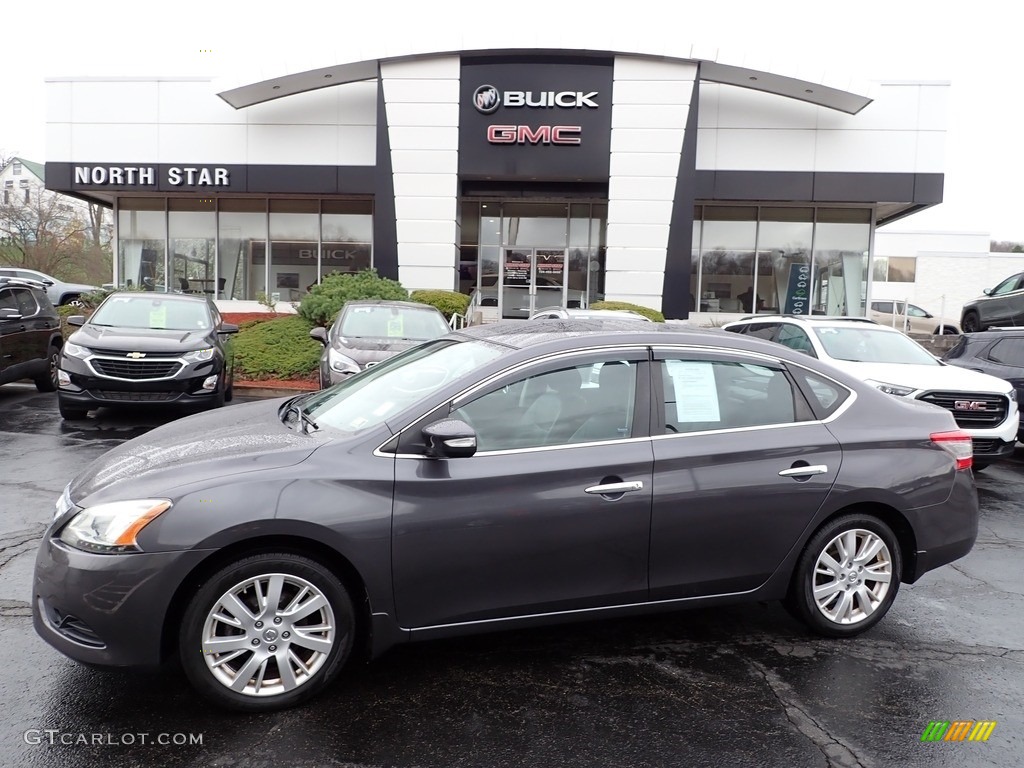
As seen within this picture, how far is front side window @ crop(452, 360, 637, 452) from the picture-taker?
3.63 meters

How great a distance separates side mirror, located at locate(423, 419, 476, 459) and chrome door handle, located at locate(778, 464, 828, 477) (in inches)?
63.5

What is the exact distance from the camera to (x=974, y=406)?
337 inches

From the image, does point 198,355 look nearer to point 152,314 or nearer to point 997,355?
point 152,314

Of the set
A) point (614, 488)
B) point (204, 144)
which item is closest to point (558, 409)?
point (614, 488)

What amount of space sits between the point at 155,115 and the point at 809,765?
2271cm

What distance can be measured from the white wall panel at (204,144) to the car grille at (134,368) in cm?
1334

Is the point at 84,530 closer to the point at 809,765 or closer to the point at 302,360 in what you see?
the point at 809,765

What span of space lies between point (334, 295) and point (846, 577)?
12.6m

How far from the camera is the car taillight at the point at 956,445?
4332 millimetres

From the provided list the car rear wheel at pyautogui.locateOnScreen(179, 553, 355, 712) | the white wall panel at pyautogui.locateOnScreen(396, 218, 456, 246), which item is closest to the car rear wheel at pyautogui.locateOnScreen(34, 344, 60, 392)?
the white wall panel at pyautogui.locateOnScreen(396, 218, 456, 246)

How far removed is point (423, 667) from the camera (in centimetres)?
374

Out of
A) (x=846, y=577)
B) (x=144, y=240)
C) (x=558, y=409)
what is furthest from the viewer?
(x=144, y=240)

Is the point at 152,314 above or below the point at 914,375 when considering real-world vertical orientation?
above

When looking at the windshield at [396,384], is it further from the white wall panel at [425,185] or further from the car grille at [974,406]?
the white wall panel at [425,185]
